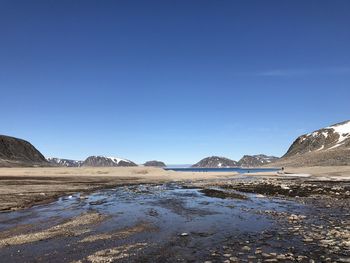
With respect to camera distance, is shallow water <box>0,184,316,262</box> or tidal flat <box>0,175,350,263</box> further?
shallow water <box>0,184,316,262</box>

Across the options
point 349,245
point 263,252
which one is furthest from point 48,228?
point 349,245

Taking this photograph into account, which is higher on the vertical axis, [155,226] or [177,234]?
[155,226]

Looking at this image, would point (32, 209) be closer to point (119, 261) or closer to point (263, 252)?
point (119, 261)

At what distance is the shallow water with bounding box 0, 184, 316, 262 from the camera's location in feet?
52.3

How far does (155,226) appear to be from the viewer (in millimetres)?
23031

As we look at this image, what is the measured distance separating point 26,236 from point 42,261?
521cm

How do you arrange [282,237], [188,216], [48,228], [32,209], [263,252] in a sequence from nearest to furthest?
[263,252] < [282,237] < [48,228] < [188,216] < [32,209]

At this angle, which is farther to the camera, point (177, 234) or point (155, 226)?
point (155, 226)

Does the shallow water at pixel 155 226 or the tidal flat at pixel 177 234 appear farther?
the shallow water at pixel 155 226

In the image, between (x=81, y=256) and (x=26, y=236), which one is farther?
(x=26, y=236)

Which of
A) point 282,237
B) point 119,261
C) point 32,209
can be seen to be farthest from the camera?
point 32,209

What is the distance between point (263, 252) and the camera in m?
15.9

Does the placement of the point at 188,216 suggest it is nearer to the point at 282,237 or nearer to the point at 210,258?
the point at 282,237

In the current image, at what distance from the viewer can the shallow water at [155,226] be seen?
52.3 ft
